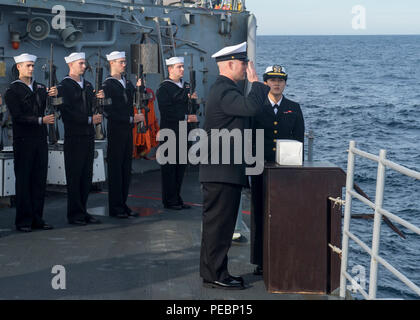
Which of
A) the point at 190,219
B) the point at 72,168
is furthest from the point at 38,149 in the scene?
the point at 190,219

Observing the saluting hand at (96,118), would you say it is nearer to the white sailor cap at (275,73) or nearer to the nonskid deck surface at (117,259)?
the nonskid deck surface at (117,259)

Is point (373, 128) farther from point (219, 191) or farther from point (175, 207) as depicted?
point (219, 191)

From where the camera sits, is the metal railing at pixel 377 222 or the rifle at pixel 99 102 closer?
the metal railing at pixel 377 222

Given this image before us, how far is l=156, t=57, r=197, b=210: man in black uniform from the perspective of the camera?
26.3 ft

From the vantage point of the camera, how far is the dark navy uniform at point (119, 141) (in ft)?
24.8

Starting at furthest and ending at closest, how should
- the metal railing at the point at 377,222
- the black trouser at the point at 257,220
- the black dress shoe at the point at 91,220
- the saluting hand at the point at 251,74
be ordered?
the black dress shoe at the point at 91,220, the black trouser at the point at 257,220, the saluting hand at the point at 251,74, the metal railing at the point at 377,222

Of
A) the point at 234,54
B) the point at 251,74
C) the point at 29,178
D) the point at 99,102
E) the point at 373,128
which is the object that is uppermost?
the point at 234,54

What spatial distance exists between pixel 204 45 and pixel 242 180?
761cm

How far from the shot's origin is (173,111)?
8086 mm

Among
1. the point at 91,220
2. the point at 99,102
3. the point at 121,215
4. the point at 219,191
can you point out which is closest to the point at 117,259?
the point at 219,191

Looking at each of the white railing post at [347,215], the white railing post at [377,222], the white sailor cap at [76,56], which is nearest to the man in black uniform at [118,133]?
the white sailor cap at [76,56]

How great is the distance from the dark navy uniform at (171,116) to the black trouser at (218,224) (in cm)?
318

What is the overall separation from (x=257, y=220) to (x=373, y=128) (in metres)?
30.2

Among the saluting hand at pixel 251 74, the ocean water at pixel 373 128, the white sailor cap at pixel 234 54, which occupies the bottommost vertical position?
the ocean water at pixel 373 128
